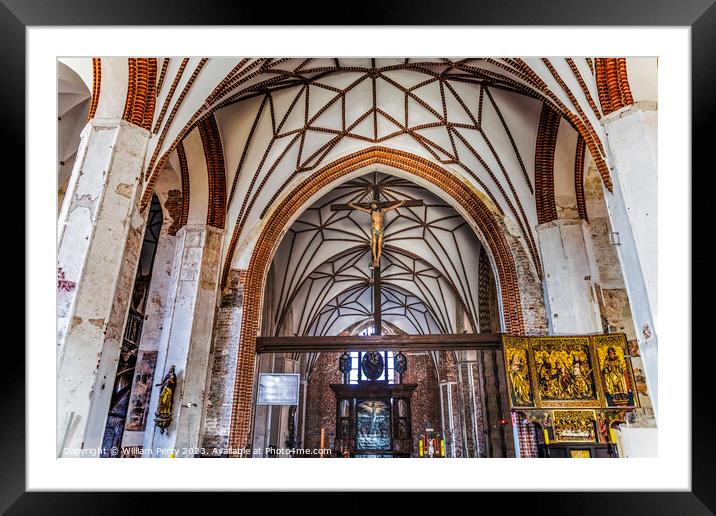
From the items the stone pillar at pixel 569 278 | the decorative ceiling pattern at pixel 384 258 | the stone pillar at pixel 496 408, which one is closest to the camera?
the stone pillar at pixel 569 278

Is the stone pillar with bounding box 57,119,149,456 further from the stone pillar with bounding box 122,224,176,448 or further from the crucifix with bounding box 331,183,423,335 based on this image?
the crucifix with bounding box 331,183,423,335

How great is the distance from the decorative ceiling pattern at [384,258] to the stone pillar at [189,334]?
15.6ft

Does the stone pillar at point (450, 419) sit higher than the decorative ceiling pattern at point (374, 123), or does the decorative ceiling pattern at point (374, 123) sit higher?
the decorative ceiling pattern at point (374, 123)

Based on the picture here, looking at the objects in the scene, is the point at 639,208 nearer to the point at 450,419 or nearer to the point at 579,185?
the point at 579,185

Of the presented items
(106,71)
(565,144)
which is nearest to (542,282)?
(565,144)

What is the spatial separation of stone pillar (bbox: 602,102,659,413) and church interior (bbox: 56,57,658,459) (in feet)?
0.08

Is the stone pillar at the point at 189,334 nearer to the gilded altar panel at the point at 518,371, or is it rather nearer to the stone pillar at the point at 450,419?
the gilded altar panel at the point at 518,371

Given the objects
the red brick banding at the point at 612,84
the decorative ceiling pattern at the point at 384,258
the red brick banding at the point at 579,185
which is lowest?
the red brick banding at the point at 612,84

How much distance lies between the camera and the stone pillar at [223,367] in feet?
31.4

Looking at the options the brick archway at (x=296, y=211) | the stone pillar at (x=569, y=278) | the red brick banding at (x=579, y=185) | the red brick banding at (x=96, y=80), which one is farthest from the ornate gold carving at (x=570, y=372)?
the red brick banding at (x=96, y=80)
